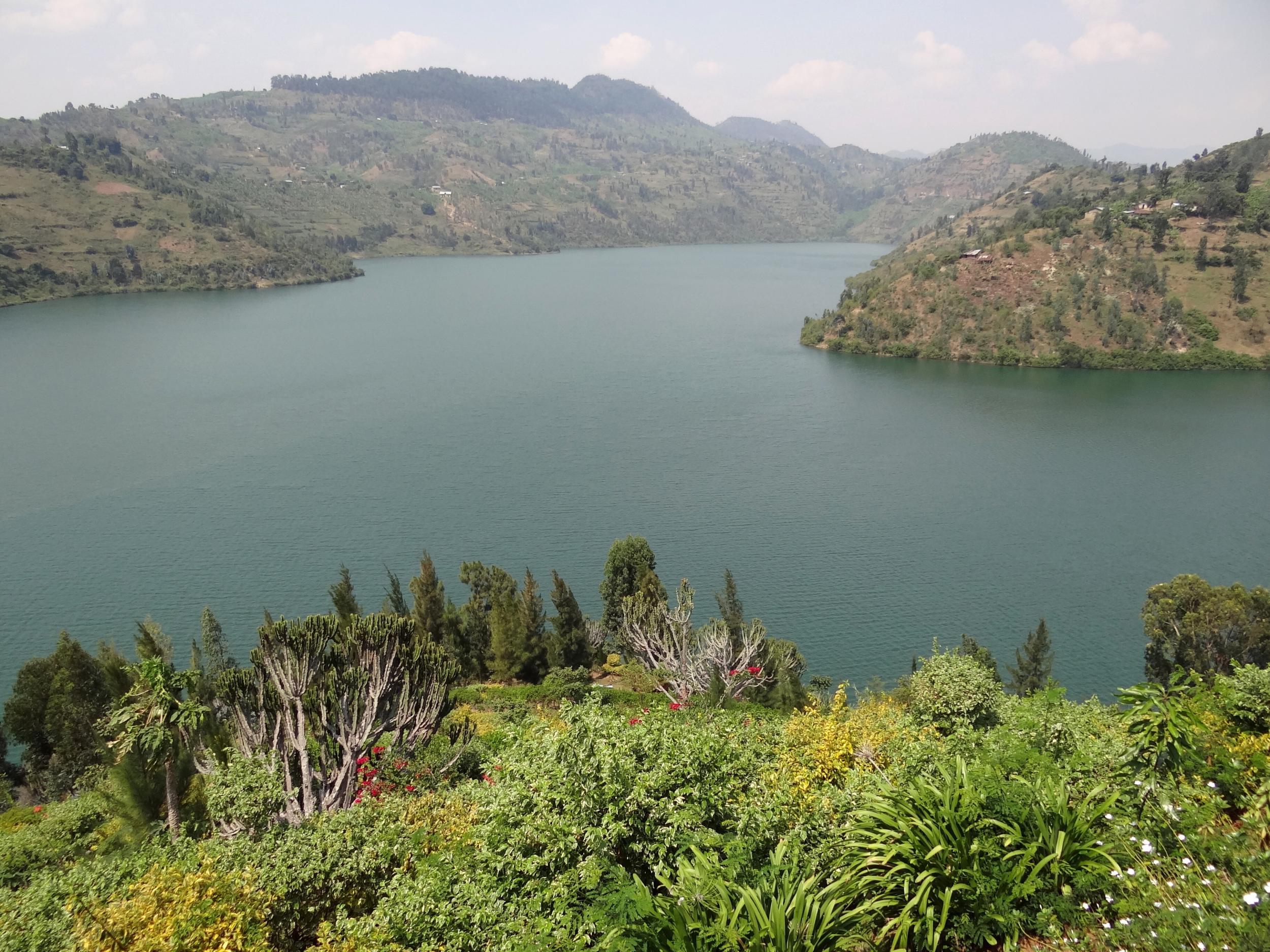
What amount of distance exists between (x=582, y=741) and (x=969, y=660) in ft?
A: 45.4

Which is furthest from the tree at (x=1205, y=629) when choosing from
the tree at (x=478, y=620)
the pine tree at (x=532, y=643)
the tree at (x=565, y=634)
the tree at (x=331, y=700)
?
the tree at (x=331, y=700)

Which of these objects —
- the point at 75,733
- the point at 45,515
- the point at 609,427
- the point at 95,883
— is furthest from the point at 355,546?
the point at 95,883

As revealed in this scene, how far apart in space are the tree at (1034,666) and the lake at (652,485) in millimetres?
3565

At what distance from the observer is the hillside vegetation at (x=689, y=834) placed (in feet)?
29.9

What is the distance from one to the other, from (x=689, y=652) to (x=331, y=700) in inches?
695

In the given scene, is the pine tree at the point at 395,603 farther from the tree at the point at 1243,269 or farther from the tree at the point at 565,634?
the tree at the point at 1243,269

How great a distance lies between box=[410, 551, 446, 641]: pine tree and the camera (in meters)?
40.5

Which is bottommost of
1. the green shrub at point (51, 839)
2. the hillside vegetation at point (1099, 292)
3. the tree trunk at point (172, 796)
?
the green shrub at point (51, 839)

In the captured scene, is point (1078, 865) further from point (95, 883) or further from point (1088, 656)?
point (1088, 656)

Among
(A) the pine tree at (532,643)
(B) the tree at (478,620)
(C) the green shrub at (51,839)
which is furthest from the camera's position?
(B) the tree at (478,620)

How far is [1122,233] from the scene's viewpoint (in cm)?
12838

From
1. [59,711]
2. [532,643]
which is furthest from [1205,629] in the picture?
[59,711]

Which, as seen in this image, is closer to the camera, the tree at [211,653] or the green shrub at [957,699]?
the green shrub at [957,699]

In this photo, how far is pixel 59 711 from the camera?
106ft
